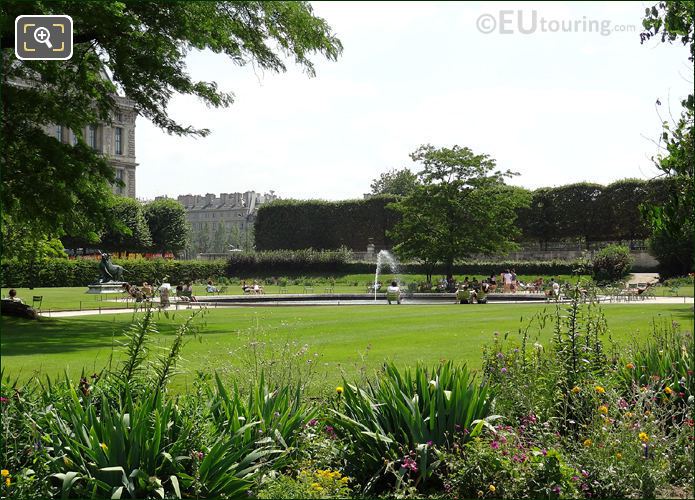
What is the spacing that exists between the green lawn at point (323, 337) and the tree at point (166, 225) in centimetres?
1078

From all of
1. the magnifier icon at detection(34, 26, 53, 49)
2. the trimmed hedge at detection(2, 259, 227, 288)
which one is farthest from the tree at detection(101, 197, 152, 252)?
the magnifier icon at detection(34, 26, 53, 49)

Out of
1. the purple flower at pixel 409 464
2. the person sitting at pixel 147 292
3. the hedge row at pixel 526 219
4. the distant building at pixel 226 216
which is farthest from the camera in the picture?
the distant building at pixel 226 216

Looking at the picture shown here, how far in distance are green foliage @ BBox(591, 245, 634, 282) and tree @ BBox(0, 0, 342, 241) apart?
91.2 feet

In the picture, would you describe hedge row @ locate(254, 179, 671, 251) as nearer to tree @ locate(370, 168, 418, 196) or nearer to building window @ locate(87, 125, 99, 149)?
tree @ locate(370, 168, 418, 196)

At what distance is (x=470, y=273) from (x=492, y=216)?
13080mm

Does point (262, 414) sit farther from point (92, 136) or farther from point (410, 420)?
point (92, 136)

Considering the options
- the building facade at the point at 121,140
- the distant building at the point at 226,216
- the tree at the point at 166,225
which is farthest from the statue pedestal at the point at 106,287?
the distant building at the point at 226,216

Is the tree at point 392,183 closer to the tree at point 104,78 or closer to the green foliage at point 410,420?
the tree at point 104,78

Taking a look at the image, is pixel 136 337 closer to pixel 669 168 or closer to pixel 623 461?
pixel 623 461

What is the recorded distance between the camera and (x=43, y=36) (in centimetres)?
440

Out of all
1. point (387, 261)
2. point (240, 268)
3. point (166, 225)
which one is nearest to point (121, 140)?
point (166, 225)

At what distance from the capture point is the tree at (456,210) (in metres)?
43.4

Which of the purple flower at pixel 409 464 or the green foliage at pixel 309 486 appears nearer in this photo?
the green foliage at pixel 309 486

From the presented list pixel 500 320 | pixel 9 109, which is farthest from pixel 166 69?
pixel 500 320
